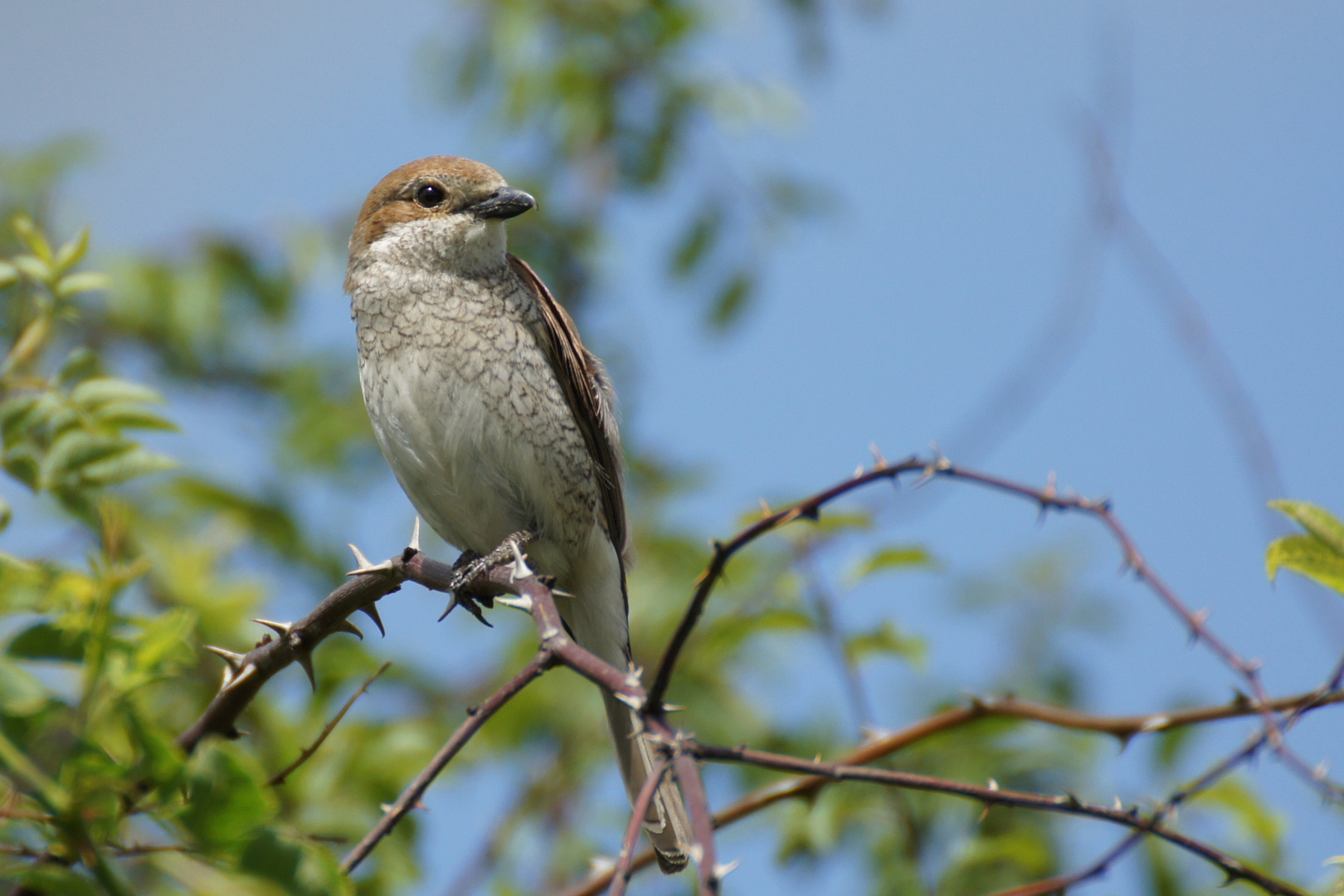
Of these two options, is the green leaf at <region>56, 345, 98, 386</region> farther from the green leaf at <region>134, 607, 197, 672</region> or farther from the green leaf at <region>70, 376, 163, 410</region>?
the green leaf at <region>134, 607, 197, 672</region>

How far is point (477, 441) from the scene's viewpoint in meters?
3.54

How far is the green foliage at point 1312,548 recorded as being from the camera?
1.89 m

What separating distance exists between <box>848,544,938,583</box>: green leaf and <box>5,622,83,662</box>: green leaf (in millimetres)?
2170

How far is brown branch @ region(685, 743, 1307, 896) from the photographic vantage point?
1.42m

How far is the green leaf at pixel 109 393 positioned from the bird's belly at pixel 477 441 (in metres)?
1.21

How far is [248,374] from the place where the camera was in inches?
237

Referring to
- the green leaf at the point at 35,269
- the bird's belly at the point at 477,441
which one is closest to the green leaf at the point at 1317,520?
the bird's belly at the point at 477,441

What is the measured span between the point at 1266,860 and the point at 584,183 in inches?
194

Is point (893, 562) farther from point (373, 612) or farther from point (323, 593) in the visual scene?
point (323, 593)

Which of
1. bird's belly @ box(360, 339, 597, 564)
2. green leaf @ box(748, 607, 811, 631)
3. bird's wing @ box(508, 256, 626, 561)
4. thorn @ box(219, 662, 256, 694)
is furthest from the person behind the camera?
bird's wing @ box(508, 256, 626, 561)

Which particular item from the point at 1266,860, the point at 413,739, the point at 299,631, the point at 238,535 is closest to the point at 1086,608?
the point at 1266,860

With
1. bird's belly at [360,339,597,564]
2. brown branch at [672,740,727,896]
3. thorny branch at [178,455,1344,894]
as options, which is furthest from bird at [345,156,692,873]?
brown branch at [672,740,727,896]

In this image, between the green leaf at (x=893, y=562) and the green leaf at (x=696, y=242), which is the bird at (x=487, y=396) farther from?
the green leaf at (x=696, y=242)

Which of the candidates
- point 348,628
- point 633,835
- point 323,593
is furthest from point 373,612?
point 323,593
